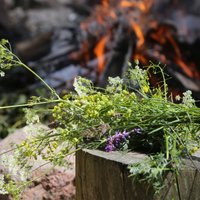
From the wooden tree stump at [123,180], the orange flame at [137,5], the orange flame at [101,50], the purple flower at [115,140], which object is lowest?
the wooden tree stump at [123,180]

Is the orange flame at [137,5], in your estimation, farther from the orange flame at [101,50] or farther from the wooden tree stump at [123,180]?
the wooden tree stump at [123,180]

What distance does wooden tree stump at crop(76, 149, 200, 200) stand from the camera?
217 centimetres

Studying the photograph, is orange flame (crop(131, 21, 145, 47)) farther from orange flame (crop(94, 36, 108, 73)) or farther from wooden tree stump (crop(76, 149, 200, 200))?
wooden tree stump (crop(76, 149, 200, 200))

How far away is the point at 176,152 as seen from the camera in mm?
2088

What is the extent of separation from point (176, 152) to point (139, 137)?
0.80ft

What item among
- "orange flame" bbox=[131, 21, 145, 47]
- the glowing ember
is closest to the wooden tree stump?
the glowing ember

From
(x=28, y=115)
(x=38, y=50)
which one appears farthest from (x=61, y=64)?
(x=28, y=115)

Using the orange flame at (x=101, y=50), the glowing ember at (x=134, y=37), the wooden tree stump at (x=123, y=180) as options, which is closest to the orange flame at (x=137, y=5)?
the glowing ember at (x=134, y=37)

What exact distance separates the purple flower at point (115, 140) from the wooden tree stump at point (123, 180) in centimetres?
3

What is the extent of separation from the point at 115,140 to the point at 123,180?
17cm

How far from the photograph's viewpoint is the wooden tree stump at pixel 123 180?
217 cm

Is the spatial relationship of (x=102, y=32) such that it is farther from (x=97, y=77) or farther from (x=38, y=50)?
(x=38, y=50)

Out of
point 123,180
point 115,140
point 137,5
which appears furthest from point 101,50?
point 123,180

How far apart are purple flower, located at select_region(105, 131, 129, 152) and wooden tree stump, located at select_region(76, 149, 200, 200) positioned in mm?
26
